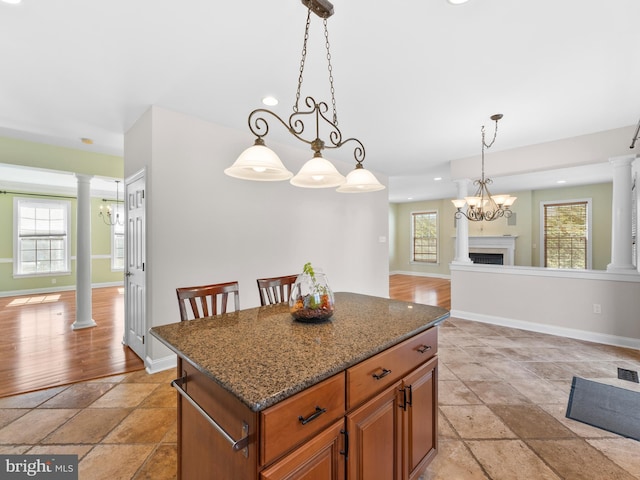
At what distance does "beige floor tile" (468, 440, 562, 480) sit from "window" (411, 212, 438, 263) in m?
8.38

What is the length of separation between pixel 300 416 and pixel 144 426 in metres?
1.86

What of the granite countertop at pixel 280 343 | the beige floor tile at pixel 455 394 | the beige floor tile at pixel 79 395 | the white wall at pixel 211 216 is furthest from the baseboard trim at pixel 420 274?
the beige floor tile at pixel 79 395

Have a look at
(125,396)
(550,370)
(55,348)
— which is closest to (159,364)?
(125,396)

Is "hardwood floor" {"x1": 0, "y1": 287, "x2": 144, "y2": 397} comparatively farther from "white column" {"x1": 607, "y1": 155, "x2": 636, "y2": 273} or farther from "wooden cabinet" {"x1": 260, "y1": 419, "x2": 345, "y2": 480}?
"white column" {"x1": 607, "y1": 155, "x2": 636, "y2": 273}

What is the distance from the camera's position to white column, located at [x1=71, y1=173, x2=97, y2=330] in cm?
439

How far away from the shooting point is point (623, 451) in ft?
6.22

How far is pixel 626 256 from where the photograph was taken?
368 centimetres

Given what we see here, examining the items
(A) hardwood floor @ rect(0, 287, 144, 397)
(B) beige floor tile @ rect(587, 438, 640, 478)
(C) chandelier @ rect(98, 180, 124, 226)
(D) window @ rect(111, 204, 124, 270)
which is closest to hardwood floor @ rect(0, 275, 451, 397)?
(A) hardwood floor @ rect(0, 287, 144, 397)

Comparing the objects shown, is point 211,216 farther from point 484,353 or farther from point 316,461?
point 484,353

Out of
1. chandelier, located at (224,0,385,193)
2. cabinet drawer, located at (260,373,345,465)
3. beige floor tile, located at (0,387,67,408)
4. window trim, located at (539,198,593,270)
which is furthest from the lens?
window trim, located at (539,198,593,270)

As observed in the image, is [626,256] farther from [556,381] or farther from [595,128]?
[556,381]

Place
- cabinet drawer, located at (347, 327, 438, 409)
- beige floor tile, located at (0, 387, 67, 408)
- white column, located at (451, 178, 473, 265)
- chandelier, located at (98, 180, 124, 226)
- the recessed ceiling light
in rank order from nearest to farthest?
cabinet drawer, located at (347, 327, 438, 409), beige floor tile, located at (0, 387, 67, 408), the recessed ceiling light, white column, located at (451, 178, 473, 265), chandelier, located at (98, 180, 124, 226)

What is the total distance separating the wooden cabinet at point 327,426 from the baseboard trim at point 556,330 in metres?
3.65

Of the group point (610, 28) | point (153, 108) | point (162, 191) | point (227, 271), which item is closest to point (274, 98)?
point (153, 108)
